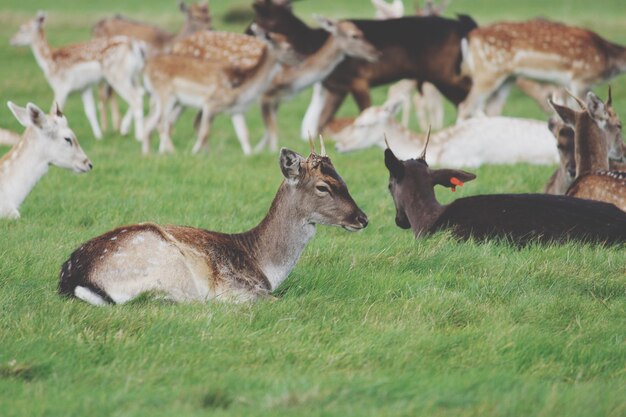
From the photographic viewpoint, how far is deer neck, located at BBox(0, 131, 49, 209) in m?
7.48

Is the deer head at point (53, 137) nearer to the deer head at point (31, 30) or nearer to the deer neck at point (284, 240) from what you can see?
the deer neck at point (284, 240)

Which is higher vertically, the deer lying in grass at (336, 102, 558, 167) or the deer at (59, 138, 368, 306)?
the deer at (59, 138, 368, 306)

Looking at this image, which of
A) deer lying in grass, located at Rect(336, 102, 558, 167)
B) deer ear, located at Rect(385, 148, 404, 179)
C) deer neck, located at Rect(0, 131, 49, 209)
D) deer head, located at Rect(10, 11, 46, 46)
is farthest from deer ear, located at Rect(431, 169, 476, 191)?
deer head, located at Rect(10, 11, 46, 46)

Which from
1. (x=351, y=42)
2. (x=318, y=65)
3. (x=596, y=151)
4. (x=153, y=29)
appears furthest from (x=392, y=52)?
(x=153, y=29)

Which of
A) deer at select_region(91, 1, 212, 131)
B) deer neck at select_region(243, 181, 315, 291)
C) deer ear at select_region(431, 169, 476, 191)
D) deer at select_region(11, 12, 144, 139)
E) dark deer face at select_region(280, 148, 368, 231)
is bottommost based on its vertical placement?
deer at select_region(91, 1, 212, 131)

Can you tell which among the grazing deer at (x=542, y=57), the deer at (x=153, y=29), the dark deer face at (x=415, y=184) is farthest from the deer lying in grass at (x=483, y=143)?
the deer at (x=153, y=29)

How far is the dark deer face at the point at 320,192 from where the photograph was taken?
5176mm

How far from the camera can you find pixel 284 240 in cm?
529

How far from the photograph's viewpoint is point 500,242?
19.9 feet

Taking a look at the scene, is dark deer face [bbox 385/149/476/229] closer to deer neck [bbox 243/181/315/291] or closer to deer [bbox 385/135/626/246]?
deer [bbox 385/135/626/246]

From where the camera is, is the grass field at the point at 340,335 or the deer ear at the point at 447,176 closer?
the grass field at the point at 340,335

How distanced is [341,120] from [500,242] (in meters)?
7.08

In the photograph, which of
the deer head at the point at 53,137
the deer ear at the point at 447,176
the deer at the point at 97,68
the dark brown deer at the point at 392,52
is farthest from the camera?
the deer at the point at 97,68

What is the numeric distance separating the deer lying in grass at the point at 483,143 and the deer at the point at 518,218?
3.91m
